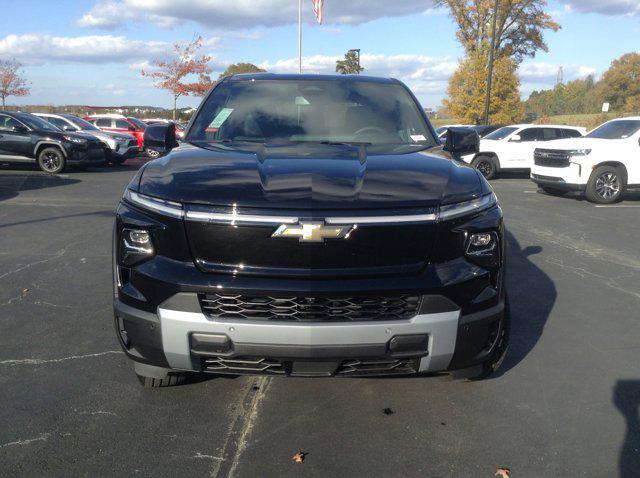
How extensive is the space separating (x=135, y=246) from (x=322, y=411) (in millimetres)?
1329

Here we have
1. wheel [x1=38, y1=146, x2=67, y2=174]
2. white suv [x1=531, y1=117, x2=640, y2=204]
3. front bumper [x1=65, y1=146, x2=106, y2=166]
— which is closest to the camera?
white suv [x1=531, y1=117, x2=640, y2=204]

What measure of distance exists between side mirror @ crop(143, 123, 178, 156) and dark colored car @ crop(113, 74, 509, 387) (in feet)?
3.79

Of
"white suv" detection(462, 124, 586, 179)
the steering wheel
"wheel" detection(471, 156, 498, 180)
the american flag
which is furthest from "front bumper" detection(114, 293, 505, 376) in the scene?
the american flag

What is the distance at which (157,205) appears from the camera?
8.57 feet

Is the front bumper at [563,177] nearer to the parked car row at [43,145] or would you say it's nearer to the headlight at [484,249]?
the parked car row at [43,145]

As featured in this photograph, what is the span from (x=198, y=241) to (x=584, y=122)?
4741cm

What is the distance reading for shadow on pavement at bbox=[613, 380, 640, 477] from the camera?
260 centimetres

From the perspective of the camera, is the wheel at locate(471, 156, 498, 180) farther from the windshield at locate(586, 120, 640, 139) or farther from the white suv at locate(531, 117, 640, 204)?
the white suv at locate(531, 117, 640, 204)

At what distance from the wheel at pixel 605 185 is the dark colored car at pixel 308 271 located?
10089mm

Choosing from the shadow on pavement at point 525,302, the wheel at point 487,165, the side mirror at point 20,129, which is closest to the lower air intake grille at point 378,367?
the shadow on pavement at point 525,302

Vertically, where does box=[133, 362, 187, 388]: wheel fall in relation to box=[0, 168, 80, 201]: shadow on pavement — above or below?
above

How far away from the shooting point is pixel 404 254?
2576 mm

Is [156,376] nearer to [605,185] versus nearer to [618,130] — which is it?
[605,185]

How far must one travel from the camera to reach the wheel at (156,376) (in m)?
2.98
